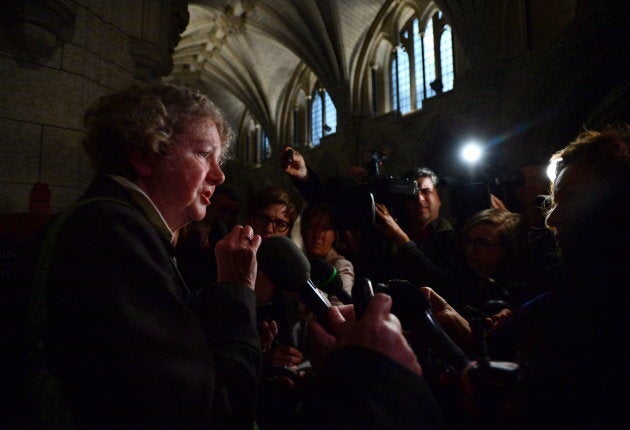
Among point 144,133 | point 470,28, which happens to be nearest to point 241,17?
point 470,28

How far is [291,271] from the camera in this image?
1.23 m

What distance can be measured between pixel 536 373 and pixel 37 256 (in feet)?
3.57

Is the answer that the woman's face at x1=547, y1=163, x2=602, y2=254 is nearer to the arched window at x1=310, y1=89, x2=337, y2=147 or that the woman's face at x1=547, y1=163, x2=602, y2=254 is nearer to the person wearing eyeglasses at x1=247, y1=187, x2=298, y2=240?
the person wearing eyeglasses at x1=247, y1=187, x2=298, y2=240

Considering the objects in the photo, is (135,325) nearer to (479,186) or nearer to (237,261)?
(237,261)

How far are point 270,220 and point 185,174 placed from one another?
133 cm

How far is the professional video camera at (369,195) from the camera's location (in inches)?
54.7

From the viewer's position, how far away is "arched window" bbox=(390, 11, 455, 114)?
10.9 meters

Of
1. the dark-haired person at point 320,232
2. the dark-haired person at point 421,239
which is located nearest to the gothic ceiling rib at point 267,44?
the dark-haired person at point 421,239

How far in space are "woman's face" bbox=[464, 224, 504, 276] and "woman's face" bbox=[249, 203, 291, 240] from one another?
3.72 feet

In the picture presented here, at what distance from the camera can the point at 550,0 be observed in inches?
332

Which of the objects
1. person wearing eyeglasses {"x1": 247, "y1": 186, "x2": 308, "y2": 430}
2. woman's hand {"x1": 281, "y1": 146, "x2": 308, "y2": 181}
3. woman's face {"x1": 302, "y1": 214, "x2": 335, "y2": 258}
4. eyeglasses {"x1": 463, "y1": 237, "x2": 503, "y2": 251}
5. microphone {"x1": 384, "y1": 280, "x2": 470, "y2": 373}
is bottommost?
person wearing eyeglasses {"x1": 247, "y1": 186, "x2": 308, "y2": 430}

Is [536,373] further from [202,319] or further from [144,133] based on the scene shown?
[144,133]

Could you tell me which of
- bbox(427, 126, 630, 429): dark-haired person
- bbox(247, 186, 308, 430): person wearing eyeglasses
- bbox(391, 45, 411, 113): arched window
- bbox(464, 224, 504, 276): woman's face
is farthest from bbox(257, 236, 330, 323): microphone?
bbox(391, 45, 411, 113): arched window

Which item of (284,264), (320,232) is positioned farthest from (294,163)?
(284,264)
